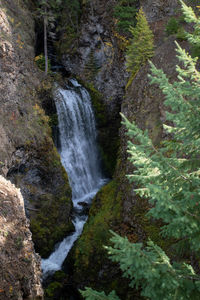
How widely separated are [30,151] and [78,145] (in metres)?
5.55

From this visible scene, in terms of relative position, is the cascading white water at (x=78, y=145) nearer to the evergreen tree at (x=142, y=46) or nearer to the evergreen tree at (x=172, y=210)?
the evergreen tree at (x=142, y=46)

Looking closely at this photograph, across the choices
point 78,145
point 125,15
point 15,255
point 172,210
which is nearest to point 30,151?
point 78,145

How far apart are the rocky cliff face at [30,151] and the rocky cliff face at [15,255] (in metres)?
4.86

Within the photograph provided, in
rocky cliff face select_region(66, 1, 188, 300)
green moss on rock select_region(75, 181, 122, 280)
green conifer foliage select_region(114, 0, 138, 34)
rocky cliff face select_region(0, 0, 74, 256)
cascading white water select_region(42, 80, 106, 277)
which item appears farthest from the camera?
green conifer foliage select_region(114, 0, 138, 34)

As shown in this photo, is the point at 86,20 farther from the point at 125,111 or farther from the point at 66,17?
the point at 125,111

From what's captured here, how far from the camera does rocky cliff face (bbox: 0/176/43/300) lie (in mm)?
7105

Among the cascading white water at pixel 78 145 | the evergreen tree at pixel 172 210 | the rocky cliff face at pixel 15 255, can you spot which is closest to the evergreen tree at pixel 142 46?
the cascading white water at pixel 78 145

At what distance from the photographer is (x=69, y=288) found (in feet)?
40.6

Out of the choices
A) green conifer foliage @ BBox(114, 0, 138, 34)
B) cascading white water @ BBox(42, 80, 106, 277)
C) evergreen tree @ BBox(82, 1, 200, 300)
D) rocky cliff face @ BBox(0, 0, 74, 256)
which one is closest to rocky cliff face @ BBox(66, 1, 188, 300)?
rocky cliff face @ BBox(0, 0, 74, 256)

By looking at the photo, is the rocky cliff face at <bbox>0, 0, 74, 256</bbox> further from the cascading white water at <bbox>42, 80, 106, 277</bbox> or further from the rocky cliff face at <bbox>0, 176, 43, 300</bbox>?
the rocky cliff face at <bbox>0, 176, 43, 300</bbox>

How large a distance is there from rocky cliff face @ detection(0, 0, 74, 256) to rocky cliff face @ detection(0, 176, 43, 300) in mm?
4856

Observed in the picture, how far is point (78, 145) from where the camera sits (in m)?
20.2

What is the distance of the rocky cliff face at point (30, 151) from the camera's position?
14422 millimetres

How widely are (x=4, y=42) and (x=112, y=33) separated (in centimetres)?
1193
